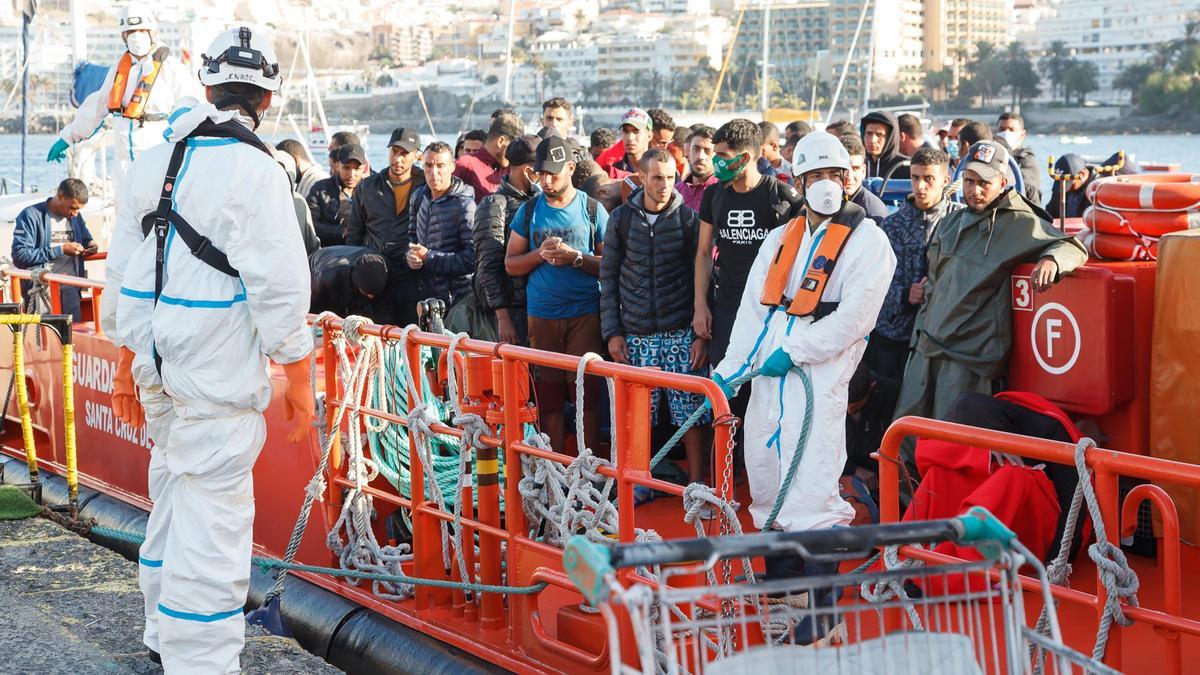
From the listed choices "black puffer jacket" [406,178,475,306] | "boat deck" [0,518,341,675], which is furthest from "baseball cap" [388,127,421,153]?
"boat deck" [0,518,341,675]

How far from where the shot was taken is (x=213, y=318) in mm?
4113

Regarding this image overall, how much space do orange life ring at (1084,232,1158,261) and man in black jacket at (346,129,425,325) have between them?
3501 mm

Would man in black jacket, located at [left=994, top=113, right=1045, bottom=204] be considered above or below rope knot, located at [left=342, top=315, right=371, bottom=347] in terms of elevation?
above

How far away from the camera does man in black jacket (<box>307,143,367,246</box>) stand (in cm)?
849

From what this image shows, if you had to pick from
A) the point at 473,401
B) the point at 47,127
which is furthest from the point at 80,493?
the point at 47,127

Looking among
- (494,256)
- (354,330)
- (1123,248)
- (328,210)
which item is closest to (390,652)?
(354,330)

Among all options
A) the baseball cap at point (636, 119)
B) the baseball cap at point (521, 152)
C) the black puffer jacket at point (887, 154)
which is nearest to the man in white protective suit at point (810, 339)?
the baseball cap at point (521, 152)

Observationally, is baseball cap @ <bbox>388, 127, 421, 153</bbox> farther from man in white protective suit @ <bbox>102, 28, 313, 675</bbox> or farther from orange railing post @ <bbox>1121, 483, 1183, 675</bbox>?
orange railing post @ <bbox>1121, 483, 1183, 675</bbox>

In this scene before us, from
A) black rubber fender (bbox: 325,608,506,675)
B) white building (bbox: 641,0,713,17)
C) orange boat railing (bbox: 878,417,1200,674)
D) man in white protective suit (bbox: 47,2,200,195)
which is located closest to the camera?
orange boat railing (bbox: 878,417,1200,674)

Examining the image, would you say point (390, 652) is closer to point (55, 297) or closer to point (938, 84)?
point (55, 297)

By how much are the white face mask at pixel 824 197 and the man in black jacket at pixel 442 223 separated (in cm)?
250

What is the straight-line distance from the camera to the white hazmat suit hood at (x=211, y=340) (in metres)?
4.09

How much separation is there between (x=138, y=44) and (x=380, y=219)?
2.34 m

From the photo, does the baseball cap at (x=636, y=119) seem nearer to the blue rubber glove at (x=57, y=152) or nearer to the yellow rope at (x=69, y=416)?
the yellow rope at (x=69, y=416)
